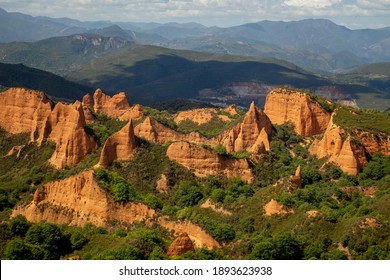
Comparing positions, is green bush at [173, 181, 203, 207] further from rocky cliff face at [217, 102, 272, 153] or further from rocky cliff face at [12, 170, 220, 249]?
rocky cliff face at [217, 102, 272, 153]

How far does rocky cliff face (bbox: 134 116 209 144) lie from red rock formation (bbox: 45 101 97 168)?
1275 centimetres

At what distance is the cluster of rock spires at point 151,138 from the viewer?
4997 cm

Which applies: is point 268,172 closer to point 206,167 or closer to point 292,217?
point 206,167

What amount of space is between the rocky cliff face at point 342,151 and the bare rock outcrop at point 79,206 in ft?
76.9

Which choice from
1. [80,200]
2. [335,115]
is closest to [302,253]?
[80,200]

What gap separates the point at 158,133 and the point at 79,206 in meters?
29.9

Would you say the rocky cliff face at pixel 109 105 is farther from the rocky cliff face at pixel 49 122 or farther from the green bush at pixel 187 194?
the green bush at pixel 187 194

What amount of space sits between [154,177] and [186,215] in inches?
379

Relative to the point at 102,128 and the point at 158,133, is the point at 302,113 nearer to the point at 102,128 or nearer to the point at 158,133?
the point at 158,133

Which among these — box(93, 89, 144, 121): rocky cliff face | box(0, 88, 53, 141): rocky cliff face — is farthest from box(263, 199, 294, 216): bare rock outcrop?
box(93, 89, 144, 121): rocky cliff face

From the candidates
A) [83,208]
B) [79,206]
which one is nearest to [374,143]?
[83,208]

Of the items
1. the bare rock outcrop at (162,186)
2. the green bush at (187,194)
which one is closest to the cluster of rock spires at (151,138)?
the bare rock outcrop at (162,186)

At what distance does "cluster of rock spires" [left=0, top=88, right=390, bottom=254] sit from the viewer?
49969 millimetres

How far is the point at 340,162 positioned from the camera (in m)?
63.2
